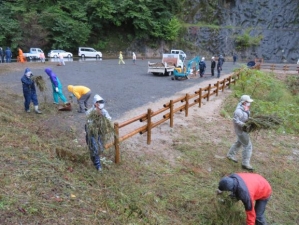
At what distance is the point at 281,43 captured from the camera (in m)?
37.6

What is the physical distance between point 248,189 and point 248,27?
4084 cm

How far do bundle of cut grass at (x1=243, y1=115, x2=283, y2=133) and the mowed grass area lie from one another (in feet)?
3.77

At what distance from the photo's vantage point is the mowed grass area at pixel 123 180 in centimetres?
340

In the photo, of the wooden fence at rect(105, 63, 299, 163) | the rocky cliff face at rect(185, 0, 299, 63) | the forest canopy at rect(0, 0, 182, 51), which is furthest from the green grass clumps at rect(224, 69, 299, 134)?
the forest canopy at rect(0, 0, 182, 51)

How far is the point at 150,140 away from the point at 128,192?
8.30 ft

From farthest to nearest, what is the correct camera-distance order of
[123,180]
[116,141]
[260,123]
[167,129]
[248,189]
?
[167,129]
[260,123]
[116,141]
[123,180]
[248,189]

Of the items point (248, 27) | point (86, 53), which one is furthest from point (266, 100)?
point (248, 27)

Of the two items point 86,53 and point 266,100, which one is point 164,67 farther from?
point 86,53

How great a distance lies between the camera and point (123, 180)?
473 centimetres

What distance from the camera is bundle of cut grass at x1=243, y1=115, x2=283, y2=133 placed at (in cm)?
553

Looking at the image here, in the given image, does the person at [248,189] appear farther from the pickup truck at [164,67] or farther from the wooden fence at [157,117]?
the pickup truck at [164,67]

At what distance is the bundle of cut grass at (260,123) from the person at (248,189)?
6.27 feet

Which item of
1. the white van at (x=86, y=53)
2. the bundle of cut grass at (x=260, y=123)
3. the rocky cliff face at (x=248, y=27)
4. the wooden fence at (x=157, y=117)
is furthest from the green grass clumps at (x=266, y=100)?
the rocky cliff face at (x=248, y=27)

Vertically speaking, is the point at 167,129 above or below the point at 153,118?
below
